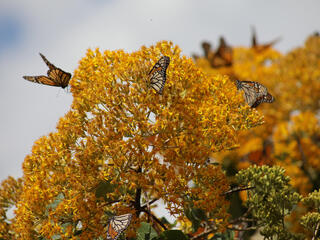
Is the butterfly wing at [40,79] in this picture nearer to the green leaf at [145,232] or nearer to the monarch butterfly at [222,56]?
the green leaf at [145,232]

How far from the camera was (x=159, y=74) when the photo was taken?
411 centimetres

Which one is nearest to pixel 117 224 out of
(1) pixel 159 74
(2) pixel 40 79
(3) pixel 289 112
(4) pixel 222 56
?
(1) pixel 159 74

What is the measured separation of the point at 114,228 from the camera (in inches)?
138

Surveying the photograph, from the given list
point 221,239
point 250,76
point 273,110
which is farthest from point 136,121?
point 250,76

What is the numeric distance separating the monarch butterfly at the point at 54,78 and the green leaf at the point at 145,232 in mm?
1930

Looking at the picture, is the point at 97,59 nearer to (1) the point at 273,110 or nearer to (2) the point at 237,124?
(2) the point at 237,124

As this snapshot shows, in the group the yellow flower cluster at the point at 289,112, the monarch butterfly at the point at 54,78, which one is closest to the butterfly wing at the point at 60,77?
the monarch butterfly at the point at 54,78

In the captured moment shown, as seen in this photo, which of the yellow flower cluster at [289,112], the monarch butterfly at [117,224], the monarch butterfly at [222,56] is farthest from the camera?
the monarch butterfly at [222,56]

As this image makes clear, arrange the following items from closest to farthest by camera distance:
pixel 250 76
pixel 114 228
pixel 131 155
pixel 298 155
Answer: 1. pixel 114 228
2. pixel 131 155
3. pixel 298 155
4. pixel 250 76

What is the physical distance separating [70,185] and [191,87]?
1712 mm

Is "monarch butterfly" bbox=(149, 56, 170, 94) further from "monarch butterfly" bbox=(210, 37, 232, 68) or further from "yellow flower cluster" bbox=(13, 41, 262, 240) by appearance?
"monarch butterfly" bbox=(210, 37, 232, 68)

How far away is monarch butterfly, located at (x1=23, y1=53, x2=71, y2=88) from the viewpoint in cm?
458

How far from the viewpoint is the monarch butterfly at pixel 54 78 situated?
458 cm

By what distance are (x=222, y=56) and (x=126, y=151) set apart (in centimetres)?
2041
